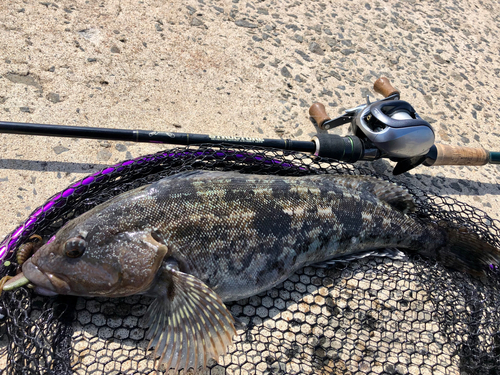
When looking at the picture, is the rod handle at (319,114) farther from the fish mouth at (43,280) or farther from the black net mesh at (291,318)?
the fish mouth at (43,280)

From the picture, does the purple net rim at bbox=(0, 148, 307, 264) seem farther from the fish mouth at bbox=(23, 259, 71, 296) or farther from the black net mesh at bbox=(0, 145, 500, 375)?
the fish mouth at bbox=(23, 259, 71, 296)

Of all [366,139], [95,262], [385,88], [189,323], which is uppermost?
[385,88]

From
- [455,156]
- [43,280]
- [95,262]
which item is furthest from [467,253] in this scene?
[43,280]

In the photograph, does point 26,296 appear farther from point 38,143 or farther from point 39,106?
point 39,106

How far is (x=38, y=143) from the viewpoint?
3.15m

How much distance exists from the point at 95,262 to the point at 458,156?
3503 mm

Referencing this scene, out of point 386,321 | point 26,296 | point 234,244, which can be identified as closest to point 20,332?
point 26,296

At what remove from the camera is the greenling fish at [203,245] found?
2102mm

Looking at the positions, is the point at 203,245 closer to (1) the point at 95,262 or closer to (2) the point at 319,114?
(1) the point at 95,262

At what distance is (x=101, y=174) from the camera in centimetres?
259

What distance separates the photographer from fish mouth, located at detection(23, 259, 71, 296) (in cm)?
203

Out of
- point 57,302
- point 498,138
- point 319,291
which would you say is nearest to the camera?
point 57,302

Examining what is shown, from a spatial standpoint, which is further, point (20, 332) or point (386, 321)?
point (386, 321)

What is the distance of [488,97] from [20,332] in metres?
6.30
